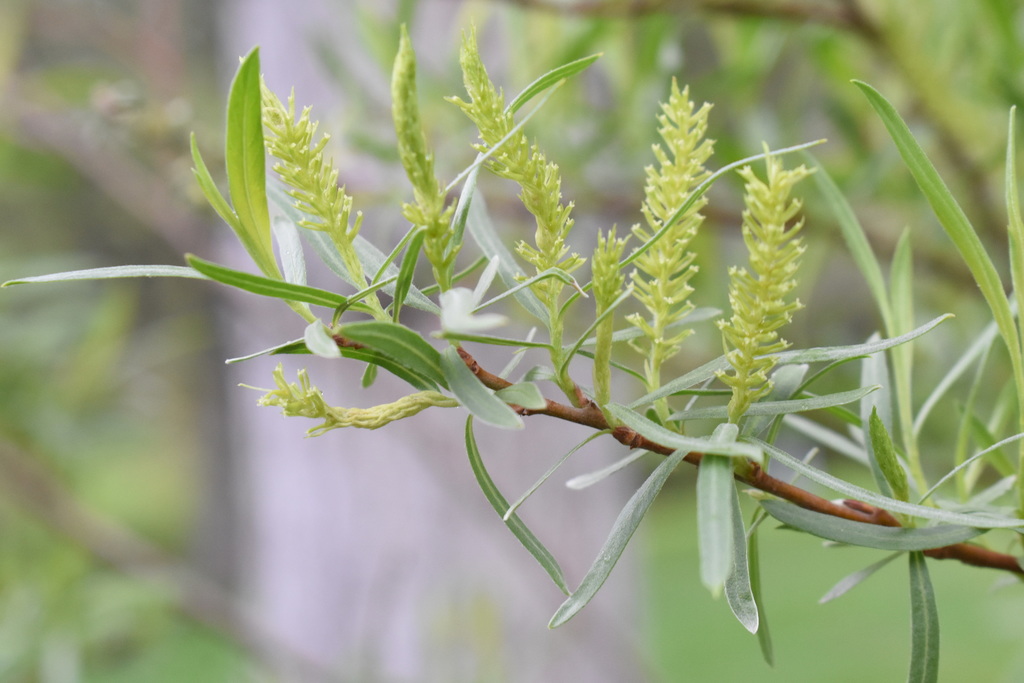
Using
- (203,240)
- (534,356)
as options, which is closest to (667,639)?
(534,356)

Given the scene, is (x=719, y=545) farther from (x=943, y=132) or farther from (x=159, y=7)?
(x=159, y=7)

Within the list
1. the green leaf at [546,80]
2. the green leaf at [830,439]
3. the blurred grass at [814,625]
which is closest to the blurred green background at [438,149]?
the green leaf at [830,439]

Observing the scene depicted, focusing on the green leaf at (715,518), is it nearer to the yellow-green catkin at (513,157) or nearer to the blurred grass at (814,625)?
the yellow-green catkin at (513,157)

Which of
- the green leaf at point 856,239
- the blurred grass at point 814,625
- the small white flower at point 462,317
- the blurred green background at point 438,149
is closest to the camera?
the small white flower at point 462,317

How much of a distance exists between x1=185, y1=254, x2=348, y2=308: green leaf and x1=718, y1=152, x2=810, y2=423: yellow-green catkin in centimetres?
7

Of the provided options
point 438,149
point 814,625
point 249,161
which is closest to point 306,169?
point 249,161

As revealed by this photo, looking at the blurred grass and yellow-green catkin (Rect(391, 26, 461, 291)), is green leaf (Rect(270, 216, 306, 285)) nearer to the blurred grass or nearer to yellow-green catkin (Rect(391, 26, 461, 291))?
yellow-green catkin (Rect(391, 26, 461, 291))

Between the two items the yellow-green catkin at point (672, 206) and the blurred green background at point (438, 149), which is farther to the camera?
the blurred green background at point (438, 149)

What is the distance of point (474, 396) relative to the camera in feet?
0.47

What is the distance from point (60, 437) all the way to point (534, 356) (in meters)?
0.56

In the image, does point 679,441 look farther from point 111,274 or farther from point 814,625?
point 814,625

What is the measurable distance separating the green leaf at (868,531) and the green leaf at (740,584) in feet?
0.05

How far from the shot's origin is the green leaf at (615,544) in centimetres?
15

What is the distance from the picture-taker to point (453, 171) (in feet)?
1.88
